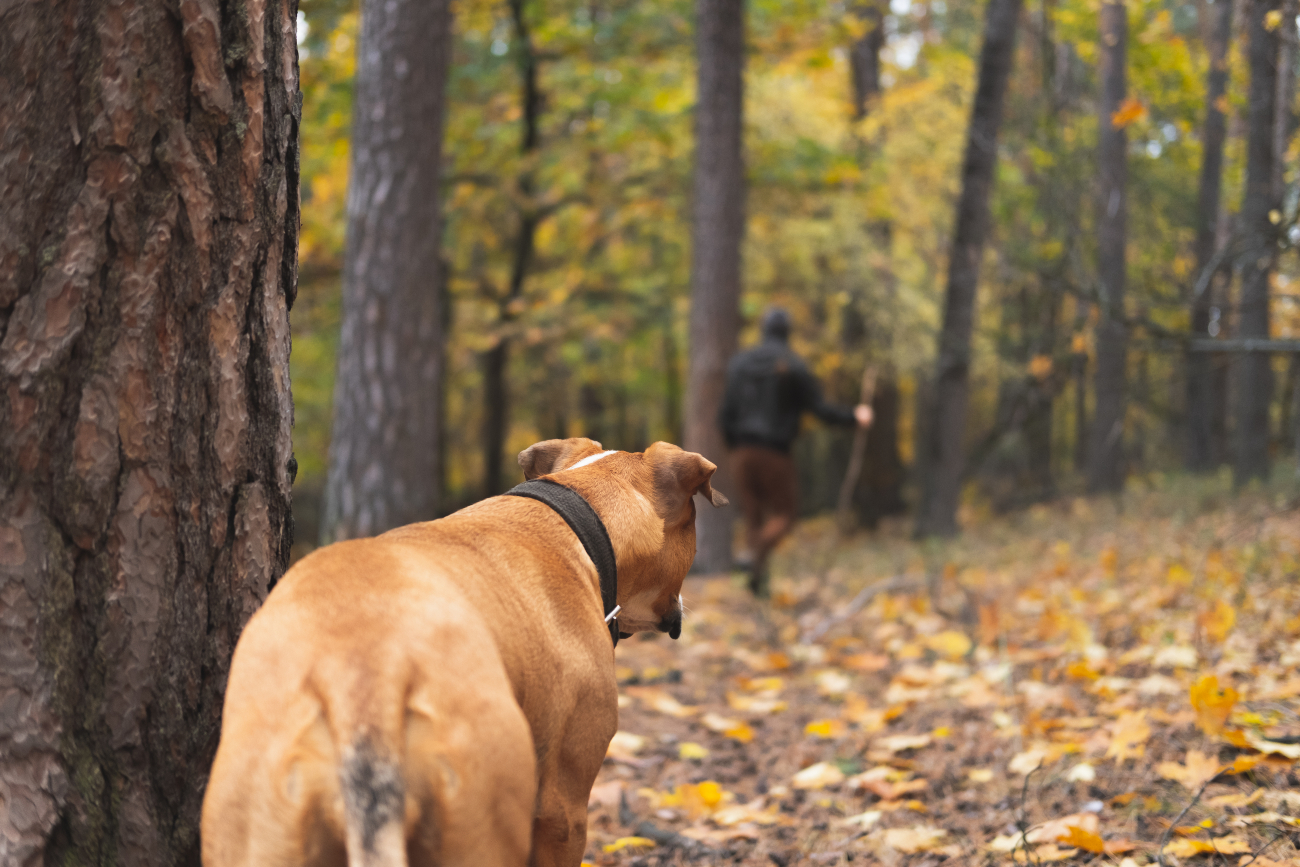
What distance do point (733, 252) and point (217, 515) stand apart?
8.14 m

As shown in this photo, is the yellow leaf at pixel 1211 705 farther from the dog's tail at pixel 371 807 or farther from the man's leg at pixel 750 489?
the man's leg at pixel 750 489

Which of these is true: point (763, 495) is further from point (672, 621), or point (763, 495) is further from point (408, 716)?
point (408, 716)

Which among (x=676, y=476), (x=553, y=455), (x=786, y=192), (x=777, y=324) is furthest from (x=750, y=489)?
(x=786, y=192)

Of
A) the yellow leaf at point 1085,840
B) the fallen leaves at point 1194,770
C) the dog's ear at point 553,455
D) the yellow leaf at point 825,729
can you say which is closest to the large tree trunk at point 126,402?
the dog's ear at point 553,455

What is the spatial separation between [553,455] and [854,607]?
17.9ft

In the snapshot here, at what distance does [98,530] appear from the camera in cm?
219

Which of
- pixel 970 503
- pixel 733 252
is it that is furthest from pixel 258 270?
pixel 970 503

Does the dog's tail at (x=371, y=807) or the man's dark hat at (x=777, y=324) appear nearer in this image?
the dog's tail at (x=371, y=807)

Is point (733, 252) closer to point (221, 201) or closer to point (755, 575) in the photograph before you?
point (755, 575)

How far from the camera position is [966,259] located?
13.1 metres

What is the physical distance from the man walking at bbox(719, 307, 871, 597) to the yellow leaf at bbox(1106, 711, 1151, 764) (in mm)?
4690

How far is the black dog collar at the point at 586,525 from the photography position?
2.56 metres

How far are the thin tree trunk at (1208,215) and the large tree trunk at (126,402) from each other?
27.4ft

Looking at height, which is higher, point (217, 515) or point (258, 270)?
point (258, 270)
